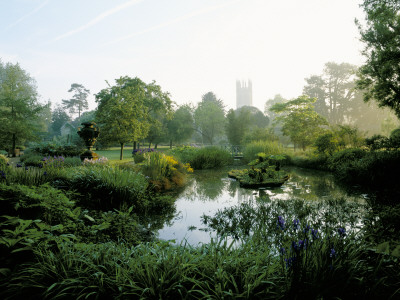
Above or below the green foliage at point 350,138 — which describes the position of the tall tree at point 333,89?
above

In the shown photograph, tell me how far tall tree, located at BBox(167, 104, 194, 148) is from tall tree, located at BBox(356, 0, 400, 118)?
911 inches

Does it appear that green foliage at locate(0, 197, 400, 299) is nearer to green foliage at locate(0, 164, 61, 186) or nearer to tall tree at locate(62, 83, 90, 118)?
green foliage at locate(0, 164, 61, 186)

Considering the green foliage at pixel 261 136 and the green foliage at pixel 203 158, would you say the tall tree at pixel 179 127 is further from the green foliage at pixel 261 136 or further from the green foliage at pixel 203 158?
the green foliage at pixel 203 158

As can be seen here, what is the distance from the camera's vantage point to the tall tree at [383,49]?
12523mm

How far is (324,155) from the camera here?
43.4 feet

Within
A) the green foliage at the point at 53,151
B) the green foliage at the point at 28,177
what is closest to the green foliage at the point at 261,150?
the green foliage at the point at 53,151

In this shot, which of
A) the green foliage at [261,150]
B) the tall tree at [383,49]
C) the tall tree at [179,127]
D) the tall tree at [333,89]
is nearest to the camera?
the tall tree at [383,49]

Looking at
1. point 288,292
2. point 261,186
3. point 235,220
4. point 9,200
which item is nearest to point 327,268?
point 288,292

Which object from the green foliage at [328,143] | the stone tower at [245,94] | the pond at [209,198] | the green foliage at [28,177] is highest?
the stone tower at [245,94]

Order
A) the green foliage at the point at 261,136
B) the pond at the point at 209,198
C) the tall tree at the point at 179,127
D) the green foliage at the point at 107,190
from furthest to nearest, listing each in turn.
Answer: the tall tree at the point at 179,127 < the green foliage at the point at 261,136 < the green foliage at the point at 107,190 < the pond at the point at 209,198

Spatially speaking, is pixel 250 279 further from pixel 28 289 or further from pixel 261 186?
pixel 261 186

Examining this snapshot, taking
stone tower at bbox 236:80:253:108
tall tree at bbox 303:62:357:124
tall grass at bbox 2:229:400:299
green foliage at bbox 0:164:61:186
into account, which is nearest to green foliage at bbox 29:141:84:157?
green foliage at bbox 0:164:61:186

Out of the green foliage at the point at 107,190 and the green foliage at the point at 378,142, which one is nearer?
the green foliage at the point at 107,190

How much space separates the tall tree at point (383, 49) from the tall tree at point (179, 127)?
75.9 feet
